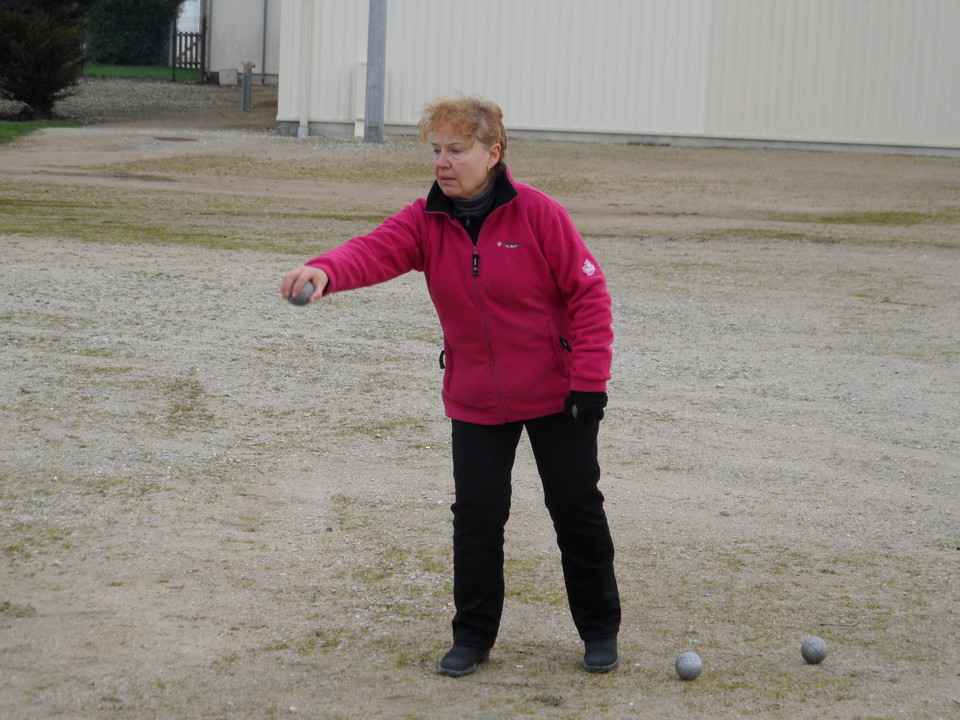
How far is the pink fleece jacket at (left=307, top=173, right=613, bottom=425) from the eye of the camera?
3.95 meters

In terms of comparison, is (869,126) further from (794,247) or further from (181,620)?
(181,620)

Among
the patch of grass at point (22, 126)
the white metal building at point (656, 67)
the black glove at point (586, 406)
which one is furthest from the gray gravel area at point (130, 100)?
the black glove at point (586, 406)

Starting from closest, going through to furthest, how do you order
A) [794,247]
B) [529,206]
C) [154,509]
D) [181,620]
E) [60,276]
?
1. [529,206]
2. [181,620]
3. [154,509]
4. [60,276]
5. [794,247]

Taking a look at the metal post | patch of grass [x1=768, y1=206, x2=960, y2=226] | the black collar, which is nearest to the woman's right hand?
the black collar

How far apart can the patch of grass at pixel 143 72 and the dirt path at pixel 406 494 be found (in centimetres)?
2624

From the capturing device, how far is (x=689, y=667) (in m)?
4.15

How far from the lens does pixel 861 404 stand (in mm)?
8094

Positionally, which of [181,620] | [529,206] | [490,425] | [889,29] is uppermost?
[889,29]

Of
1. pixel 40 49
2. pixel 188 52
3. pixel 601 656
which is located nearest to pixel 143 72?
pixel 188 52

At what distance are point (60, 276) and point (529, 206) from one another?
786 centimetres

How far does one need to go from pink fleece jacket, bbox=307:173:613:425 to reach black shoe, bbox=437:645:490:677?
0.75m

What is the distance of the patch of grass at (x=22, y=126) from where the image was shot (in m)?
22.6

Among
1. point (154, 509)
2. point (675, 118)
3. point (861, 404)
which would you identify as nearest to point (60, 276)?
point (154, 509)

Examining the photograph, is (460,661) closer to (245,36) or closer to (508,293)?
(508,293)
